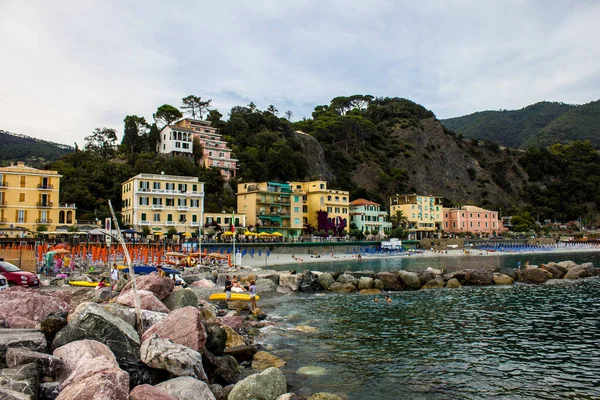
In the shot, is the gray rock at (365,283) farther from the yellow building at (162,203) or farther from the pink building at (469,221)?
the pink building at (469,221)

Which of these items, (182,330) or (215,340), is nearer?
(182,330)

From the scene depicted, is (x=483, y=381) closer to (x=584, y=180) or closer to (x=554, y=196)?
(x=554, y=196)

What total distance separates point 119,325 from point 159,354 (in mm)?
1470

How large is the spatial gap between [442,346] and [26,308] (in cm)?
Result: 1378

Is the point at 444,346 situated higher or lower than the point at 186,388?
lower

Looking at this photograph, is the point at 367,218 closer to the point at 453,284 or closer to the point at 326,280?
the point at 453,284

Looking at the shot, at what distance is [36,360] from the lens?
851cm

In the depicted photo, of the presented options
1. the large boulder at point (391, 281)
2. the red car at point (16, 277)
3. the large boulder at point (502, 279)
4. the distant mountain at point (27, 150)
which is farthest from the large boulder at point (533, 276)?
the distant mountain at point (27, 150)

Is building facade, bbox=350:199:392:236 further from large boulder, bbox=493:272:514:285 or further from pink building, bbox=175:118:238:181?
large boulder, bbox=493:272:514:285

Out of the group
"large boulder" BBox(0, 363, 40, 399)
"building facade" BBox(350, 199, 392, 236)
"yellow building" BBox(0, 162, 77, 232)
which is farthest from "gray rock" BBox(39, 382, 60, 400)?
"building facade" BBox(350, 199, 392, 236)

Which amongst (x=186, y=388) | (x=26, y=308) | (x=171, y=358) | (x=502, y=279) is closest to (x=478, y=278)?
(x=502, y=279)

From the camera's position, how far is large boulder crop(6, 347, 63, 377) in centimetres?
845

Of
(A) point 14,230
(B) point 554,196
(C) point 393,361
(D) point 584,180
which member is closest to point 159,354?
(C) point 393,361

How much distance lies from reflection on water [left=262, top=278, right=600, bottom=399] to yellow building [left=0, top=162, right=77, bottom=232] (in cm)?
4010
